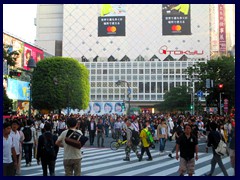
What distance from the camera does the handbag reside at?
6285 millimetres

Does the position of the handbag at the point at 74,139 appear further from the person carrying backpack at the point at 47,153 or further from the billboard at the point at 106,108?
the billboard at the point at 106,108

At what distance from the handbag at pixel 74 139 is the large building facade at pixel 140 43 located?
77.0 metres

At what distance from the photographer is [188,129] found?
756 centimetres

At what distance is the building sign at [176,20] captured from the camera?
86.0m

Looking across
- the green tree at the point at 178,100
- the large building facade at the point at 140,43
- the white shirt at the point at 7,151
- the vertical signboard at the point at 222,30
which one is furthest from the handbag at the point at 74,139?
the vertical signboard at the point at 222,30

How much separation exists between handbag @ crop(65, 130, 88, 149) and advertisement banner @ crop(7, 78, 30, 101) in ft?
142

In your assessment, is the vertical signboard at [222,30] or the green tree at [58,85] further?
the vertical signboard at [222,30]

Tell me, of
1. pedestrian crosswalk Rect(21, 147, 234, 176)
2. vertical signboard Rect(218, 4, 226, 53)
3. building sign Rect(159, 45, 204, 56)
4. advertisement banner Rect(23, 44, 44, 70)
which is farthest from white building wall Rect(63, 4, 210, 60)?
pedestrian crosswalk Rect(21, 147, 234, 176)

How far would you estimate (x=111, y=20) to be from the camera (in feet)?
295

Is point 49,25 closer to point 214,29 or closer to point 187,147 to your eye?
point 214,29

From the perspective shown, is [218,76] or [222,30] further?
[222,30]

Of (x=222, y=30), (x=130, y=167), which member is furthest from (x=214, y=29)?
(x=130, y=167)

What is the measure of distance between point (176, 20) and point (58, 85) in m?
51.5
